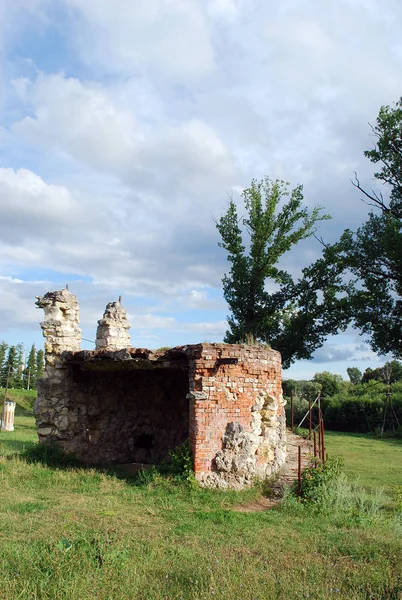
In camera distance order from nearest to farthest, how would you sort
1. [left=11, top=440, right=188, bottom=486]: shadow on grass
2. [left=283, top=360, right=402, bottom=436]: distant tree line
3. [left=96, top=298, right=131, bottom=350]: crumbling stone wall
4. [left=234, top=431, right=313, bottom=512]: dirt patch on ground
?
[left=234, top=431, right=313, bottom=512]: dirt patch on ground
[left=11, top=440, right=188, bottom=486]: shadow on grass
[left=96, top=298, right=131, bottom=350]: crumbling stone wall
[left=283, top=360, right=402, bottom=436]: distant tree line

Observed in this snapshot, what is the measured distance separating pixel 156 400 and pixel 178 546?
363 inches

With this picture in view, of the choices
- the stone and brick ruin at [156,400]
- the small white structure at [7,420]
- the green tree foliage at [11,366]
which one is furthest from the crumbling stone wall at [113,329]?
the green tree foliage at [11,366]

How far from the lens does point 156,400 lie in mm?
16141

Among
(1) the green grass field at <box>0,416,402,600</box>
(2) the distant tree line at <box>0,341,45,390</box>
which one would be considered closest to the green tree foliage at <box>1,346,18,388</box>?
(2) the distant tree line at <box>0,341,45,390</box>

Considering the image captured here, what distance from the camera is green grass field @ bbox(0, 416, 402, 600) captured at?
5.55m

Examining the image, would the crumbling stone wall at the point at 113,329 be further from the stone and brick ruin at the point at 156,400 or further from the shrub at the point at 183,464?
the shrub at the point at 183,464

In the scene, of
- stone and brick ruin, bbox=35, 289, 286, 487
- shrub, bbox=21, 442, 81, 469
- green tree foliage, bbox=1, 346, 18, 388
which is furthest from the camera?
green tree foliage, bbox=1, 346, 18, 388

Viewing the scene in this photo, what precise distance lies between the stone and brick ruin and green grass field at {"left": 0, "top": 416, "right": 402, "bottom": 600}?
107 centimetres

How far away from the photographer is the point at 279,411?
12.5 metres

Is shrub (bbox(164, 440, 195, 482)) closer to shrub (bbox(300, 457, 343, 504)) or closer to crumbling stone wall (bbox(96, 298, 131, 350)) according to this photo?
shrub (bbox(300, 457, 343, 504))

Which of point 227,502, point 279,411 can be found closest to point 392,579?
point 227,502

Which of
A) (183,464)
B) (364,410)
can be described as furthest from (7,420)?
(364,410)

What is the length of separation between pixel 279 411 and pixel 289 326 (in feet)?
37.1

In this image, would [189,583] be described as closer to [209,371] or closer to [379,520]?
[379,520]
